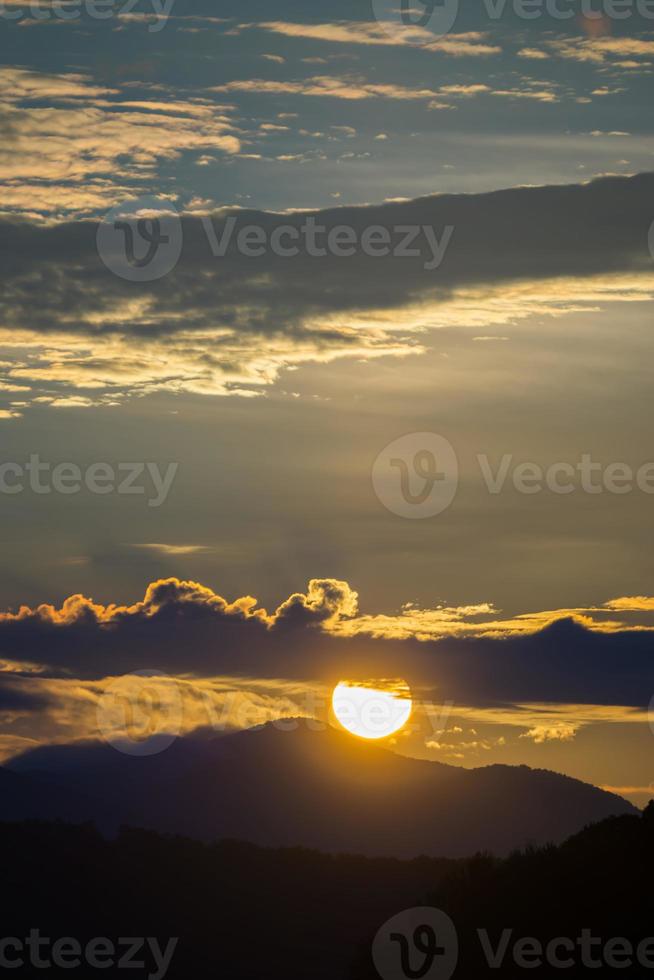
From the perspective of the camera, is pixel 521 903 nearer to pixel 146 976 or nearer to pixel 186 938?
pixel 146 976

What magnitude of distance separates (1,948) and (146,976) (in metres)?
16.0

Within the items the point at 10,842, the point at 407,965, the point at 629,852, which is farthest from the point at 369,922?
the point at 629,852

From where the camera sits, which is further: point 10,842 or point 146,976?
point 10,842

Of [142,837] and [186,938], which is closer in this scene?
[186,938]

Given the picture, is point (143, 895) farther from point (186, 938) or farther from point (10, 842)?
point (10, 842)

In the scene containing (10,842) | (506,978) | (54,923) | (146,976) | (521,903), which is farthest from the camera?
(10,842)

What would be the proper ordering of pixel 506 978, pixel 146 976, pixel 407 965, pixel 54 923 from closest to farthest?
pixel 506 978 < pixel 407 965 < pixel 146 976 < pixel 54 923

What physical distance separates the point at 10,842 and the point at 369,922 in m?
43.3

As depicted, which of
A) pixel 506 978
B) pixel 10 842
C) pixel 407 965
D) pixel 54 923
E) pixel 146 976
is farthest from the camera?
pixel 10 842

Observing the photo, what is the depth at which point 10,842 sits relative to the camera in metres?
164

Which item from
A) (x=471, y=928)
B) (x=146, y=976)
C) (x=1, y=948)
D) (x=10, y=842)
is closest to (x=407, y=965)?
(x=471, y=928)

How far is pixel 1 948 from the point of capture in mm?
143125

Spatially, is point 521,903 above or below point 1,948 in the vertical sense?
above

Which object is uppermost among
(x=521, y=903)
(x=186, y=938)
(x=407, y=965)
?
(x=521, y=903)
